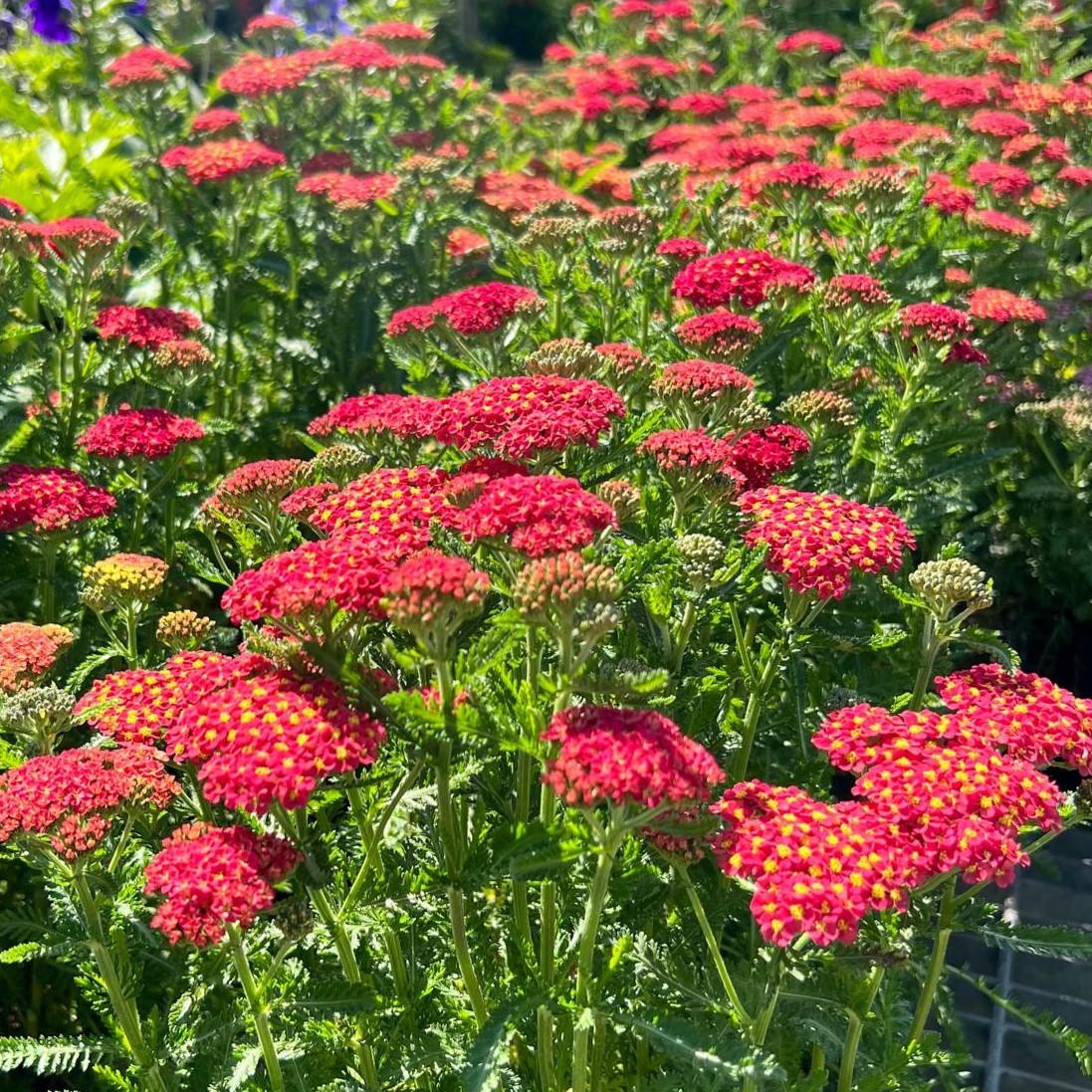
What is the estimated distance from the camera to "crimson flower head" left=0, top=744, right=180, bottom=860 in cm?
200

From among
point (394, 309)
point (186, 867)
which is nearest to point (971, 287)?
point (394, 309)

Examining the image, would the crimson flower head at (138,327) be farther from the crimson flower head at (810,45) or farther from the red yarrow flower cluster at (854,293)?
the crimson flower head at (810,45)

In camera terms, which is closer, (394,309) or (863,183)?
(863,183)

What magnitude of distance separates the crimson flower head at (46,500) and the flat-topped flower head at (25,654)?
0.46 meters

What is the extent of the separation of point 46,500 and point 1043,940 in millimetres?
2670

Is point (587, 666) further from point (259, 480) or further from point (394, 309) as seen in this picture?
point (394, 309)

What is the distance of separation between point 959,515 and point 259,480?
3.08 metres

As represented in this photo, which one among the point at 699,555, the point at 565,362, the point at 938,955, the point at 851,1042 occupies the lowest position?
the point at 851,1042

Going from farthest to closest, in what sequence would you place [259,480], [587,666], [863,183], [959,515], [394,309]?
[394,309], [959,515], [863,183], [259,480], [587,666]

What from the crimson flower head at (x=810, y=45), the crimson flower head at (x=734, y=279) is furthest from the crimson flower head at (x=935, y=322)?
the crimson flower head at (x=810, y=45)

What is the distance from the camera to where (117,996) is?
7.23ft

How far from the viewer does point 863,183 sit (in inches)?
163

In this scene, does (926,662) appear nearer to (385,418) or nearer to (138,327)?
(385,418)

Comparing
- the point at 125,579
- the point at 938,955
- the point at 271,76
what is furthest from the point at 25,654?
the point at 271,76
